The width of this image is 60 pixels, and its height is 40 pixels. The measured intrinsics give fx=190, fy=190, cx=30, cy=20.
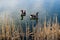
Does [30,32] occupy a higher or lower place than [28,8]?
lower

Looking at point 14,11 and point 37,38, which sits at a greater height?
point 14,11

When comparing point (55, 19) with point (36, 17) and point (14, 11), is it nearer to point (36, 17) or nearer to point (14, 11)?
point (36, 17)

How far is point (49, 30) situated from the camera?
3.20 m

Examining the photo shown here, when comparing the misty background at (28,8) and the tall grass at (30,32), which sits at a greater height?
the misty background at (28,8)

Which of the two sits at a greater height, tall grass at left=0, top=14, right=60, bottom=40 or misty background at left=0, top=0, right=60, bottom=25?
misty background at left=0, top=0, right=60, bottom=25

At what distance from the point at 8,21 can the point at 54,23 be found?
785mm

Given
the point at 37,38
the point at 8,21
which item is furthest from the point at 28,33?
the point at 8,21

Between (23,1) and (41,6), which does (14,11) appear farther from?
(41,6)

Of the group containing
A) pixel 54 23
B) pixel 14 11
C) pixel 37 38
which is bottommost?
pixel 37 38

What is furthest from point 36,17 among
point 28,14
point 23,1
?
point 23,1

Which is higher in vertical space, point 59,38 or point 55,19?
point 55,19

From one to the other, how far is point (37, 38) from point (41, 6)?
0.54m

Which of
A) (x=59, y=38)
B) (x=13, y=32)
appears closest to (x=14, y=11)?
(x=13, y=32)

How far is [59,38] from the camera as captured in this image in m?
3.16
